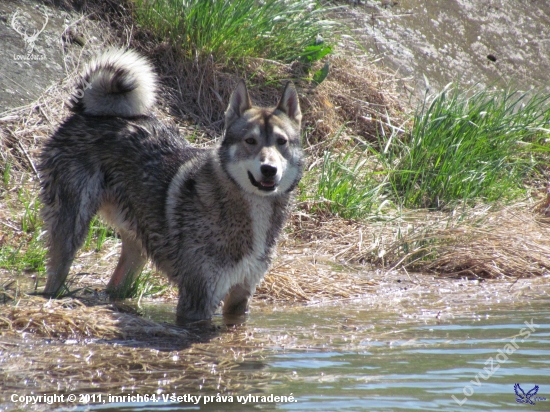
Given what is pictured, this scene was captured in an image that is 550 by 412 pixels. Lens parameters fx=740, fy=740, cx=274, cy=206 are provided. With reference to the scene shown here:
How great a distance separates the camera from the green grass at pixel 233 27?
8829 mm

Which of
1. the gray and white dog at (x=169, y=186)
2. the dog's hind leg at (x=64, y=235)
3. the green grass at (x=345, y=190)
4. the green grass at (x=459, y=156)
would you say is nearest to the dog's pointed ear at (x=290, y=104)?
the gray and white dog at (x=169, y=186)

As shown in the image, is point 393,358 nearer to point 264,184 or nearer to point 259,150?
point 264,184

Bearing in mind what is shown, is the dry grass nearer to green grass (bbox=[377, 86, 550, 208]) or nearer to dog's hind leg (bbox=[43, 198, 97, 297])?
dog's hind leg (bbox=[43, 198, 97, 297])

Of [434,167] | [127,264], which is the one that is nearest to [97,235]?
[127,264]

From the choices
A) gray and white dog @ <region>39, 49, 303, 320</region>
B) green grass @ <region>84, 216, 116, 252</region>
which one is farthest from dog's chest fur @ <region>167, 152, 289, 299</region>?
green grass @ <region>84, 216, 116, 252</region>

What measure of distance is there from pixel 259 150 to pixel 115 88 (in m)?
1.40

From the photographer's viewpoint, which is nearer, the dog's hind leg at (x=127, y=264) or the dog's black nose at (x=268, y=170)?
the dog's black nose at (x=268, y=170)

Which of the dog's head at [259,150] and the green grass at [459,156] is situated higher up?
the dog's head at [259,150]

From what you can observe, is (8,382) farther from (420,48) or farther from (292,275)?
(420,48)

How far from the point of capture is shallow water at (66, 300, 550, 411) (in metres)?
3.47

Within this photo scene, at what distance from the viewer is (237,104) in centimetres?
534

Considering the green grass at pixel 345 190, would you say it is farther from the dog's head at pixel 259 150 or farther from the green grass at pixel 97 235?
the dog's head at pixel 259 150

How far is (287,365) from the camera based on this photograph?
13.5ft

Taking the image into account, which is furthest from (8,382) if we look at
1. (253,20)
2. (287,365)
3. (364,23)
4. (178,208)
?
(364,23)
